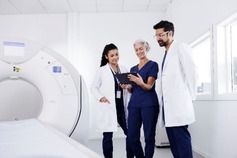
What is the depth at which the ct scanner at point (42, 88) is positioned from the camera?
4.76ft

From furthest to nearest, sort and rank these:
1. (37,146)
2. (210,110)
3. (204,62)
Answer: (204,62), (210,110), (37,146)

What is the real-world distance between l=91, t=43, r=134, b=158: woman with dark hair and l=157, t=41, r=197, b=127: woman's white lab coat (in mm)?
A: 529

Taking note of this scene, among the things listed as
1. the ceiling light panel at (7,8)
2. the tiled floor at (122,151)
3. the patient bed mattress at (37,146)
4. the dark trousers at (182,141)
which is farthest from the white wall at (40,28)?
the patient bed mattress at (37,146)

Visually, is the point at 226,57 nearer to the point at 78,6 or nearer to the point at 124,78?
the point at 124,78

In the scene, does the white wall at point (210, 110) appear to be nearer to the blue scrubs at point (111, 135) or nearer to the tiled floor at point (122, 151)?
the tiled floor at point (122, 151)

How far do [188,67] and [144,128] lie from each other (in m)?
0.60

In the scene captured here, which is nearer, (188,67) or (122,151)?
(188,67)

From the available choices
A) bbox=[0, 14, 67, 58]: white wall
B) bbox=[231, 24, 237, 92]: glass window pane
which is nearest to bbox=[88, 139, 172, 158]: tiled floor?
bbox=[231, 24, 237, 92]: glass window pane

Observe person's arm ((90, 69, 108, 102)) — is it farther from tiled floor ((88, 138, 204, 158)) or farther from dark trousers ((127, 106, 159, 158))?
Answer: tiled floor ((88, 138, 204, 158))

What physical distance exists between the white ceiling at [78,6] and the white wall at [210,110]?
2.75 feet

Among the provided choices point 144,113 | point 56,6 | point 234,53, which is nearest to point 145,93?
point 144,113

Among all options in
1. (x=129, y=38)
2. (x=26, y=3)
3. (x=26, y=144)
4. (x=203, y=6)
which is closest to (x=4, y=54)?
(x=26, y=144)

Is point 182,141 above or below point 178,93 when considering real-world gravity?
below

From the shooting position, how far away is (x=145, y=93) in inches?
82.3
